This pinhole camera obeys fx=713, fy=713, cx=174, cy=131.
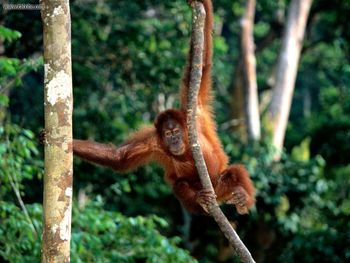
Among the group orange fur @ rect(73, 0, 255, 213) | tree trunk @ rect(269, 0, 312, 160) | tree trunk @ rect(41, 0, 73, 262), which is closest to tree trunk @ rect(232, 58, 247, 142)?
tree trunk @ rect(269, 0, 312, 160)

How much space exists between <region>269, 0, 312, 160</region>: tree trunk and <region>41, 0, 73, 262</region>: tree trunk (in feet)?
27.1

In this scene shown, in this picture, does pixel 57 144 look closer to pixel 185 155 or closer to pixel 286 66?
pixel 185 155

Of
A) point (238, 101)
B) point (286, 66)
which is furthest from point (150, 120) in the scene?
point (286, 66)

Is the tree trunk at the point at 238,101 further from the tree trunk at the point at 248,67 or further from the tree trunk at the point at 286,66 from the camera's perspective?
the tree trunk at the point at 286,66

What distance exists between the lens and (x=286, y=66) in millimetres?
12430

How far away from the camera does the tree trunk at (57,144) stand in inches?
158

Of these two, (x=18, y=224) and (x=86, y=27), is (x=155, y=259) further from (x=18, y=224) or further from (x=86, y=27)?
(x=86, y=27)

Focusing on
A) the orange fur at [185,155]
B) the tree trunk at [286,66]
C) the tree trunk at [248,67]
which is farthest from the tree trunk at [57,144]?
the tree trunk at [248,67]

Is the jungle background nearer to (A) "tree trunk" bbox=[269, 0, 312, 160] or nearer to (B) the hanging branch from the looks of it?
(A) "tree trunk" bbox=[269, 0, 312, 160]

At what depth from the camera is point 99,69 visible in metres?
10.9

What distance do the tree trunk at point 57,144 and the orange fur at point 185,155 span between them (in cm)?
140

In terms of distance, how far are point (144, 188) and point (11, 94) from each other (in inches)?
113

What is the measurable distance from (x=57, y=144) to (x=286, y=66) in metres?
8.86

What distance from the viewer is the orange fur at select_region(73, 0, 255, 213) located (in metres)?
5.61
